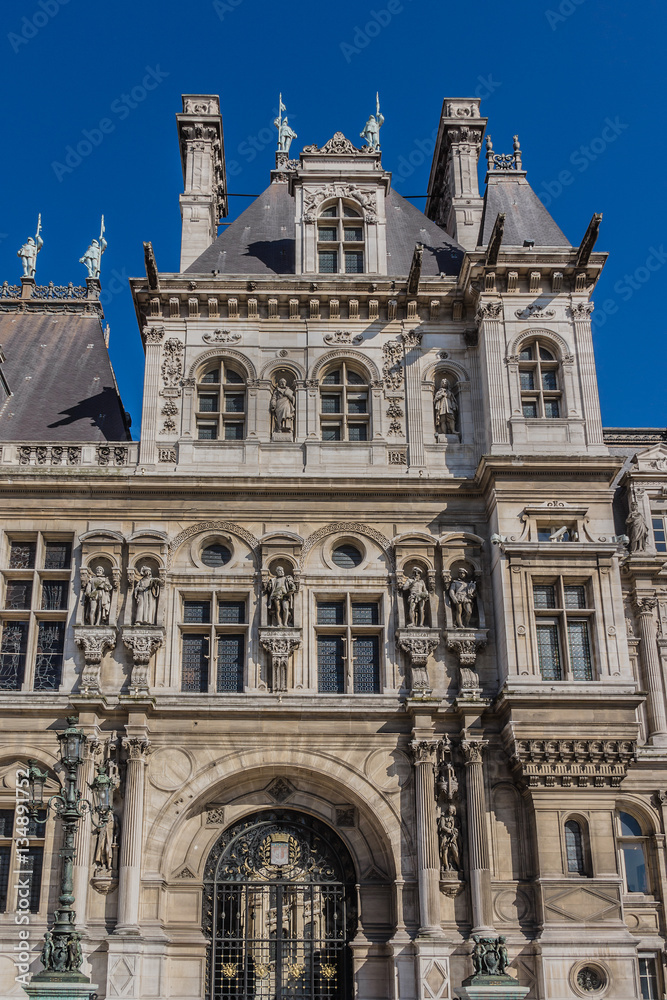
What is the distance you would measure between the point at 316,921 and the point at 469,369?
13077 millimetres

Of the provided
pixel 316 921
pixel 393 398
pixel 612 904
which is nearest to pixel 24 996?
pixel 316 921

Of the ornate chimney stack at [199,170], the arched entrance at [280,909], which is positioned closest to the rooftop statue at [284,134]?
the ornate chimney stack at [199,170]

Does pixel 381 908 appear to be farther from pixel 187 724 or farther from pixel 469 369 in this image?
pixel 469 369

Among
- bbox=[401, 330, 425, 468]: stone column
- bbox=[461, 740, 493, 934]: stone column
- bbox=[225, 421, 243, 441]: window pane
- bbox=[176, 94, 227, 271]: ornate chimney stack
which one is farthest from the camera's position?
bbox=[176, 94, 227, 271]: ornate chimney stack

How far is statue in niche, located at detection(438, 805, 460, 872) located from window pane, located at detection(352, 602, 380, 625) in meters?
4.61

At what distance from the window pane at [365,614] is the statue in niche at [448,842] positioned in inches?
181

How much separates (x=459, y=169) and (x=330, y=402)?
963 cm

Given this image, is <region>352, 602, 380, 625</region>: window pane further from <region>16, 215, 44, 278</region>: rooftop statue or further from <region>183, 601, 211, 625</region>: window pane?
<region>16, 215, 44, 278</region>: rooftop statue

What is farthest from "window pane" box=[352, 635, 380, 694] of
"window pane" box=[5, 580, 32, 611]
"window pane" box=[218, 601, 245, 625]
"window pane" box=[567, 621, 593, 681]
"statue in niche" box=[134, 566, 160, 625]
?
"window pane" box=[5, 580, 32, 611]

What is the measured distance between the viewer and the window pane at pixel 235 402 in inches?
1091

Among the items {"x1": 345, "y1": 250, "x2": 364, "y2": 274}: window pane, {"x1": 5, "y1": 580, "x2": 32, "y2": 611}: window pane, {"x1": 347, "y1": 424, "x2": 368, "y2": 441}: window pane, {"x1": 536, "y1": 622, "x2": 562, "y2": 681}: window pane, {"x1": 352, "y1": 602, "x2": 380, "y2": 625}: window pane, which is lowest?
{"x1": 536, "y1": 622, "x2": 562, "y2": 681}: window pane

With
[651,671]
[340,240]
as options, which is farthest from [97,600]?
[651,671]

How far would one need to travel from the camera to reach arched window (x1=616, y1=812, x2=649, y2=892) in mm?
28500

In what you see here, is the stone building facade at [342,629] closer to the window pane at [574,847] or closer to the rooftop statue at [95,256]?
the window pane at [574,847]
